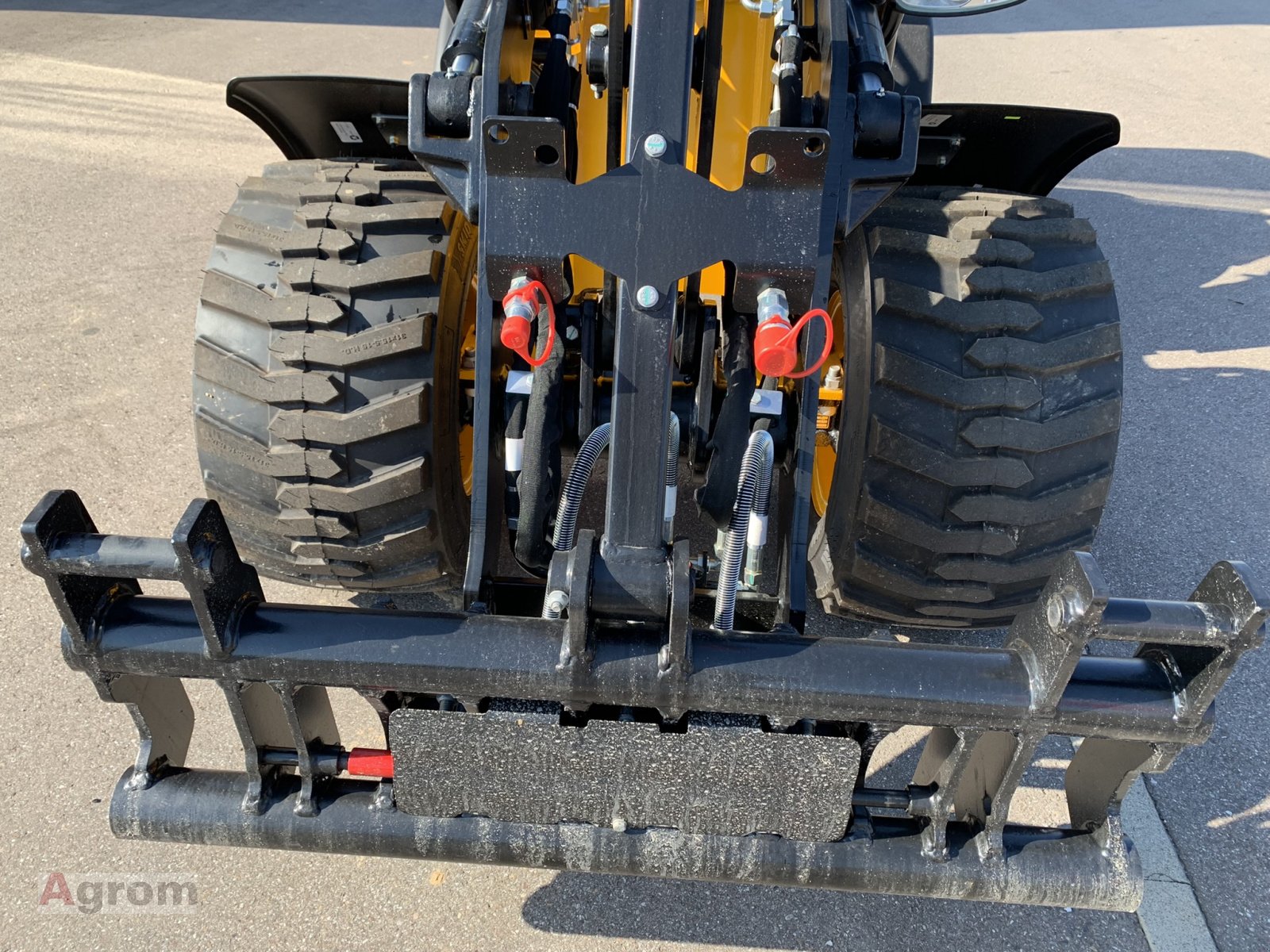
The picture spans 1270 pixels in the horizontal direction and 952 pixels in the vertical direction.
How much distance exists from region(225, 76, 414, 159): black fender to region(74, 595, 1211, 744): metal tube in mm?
1933

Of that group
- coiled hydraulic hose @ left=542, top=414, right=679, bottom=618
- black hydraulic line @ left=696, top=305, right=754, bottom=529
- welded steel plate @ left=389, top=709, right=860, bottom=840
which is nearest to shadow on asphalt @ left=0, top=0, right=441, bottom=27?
black hydraulic line @ left=696, top=305, right=754, bottom=529

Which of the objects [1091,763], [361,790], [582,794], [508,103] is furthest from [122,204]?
[1091,763]

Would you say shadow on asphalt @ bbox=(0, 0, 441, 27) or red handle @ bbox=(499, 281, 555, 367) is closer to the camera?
red handle @ bbox=(499, 281, 555, 367)

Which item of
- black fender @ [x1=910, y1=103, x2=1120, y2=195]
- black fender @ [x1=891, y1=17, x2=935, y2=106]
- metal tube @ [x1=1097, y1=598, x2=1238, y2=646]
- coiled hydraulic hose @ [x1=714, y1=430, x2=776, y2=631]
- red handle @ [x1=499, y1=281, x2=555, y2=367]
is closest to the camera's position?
metal tube @ [x1=1097, y1=598, x2=1238, y2=646]

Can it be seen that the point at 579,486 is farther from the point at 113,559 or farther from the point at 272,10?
the point at 272,10

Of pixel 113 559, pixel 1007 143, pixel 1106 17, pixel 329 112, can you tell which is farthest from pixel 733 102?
pixel 1106 17

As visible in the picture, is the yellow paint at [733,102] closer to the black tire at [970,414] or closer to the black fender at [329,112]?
the black tire at [970,414]

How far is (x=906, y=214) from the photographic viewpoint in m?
2.66

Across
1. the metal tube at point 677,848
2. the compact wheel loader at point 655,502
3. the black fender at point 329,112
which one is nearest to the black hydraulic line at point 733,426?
the compact wheel loader at point 655,502

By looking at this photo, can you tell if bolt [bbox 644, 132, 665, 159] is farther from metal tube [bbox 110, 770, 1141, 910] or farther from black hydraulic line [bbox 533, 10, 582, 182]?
metal tube [bbox 110, 770, 1141, 910]

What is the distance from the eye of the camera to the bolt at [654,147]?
5.80ft

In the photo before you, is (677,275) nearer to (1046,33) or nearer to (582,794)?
(582,794)

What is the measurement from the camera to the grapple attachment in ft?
5.58

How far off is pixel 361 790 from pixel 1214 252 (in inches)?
248
